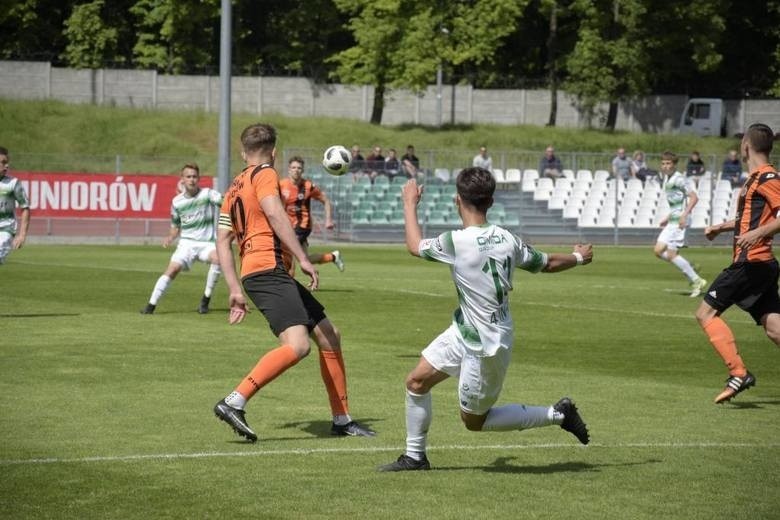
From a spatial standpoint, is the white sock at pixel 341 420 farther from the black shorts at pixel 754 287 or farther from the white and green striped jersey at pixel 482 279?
the black shorts at pixel 754 287

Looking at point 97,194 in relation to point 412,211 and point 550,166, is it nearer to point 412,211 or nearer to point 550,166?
point 550,166

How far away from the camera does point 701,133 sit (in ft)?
216

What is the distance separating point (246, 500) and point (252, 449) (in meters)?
1.56

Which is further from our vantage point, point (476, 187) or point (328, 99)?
point (328, 99)

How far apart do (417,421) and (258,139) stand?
250 centimetres

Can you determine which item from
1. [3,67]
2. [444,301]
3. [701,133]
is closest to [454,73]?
[701,133]

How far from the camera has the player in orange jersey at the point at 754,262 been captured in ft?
37.3

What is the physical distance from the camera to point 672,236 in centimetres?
2397

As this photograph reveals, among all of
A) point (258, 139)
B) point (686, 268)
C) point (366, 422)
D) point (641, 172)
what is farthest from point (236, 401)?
point (641, 172)

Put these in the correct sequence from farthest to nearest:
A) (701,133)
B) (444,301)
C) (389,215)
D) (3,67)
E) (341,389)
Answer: (701,133) → (3,67) → (389,215) → (444,301) → (341,389)

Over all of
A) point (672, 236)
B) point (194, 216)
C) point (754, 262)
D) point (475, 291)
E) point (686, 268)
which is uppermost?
point (475, 291)

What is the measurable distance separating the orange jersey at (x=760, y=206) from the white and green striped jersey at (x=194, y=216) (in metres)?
9.58

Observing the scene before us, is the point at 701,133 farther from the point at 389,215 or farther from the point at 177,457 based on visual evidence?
the point at 177,457

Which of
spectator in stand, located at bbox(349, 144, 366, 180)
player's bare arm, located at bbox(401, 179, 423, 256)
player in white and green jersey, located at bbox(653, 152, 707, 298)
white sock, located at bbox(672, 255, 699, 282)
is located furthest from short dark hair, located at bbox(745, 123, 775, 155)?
spectator in stand, located at bbox(349, 144, 366, 180)
